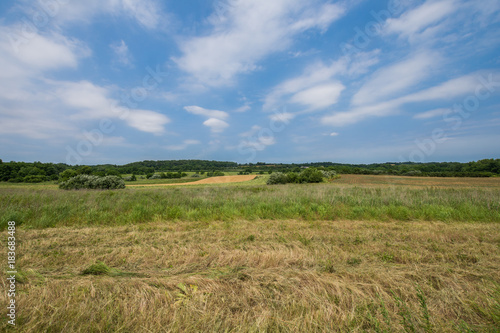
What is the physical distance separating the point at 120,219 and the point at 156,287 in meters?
6.18

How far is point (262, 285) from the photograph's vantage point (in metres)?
3.10

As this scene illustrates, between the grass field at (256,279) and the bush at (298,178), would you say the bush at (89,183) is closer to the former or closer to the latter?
the bush at (298,178)

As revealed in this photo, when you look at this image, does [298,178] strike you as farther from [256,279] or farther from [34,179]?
[34,179]

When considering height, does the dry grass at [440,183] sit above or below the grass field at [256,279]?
below

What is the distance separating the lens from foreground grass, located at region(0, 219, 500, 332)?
237cm

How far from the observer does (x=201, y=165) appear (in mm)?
120375

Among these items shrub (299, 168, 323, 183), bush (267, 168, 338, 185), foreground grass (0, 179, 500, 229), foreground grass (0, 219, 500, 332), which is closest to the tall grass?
foreground grass (0, 179, 500, 229)

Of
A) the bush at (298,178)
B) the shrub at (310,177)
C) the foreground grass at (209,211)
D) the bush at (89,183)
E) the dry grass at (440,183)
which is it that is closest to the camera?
the foreground grass at (209,211)

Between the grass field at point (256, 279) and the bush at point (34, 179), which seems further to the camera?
the bush at point (34, 179)

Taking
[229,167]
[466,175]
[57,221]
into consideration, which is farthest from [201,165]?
[57,221]

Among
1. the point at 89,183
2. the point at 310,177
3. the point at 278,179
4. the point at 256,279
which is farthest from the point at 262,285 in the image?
the point at 89,183

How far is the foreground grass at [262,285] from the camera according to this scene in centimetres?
237

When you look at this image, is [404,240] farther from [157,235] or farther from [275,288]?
[157,235]

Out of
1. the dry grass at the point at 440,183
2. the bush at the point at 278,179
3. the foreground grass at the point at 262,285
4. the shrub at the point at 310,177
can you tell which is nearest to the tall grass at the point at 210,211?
the foreground grass at the point at 262,285
